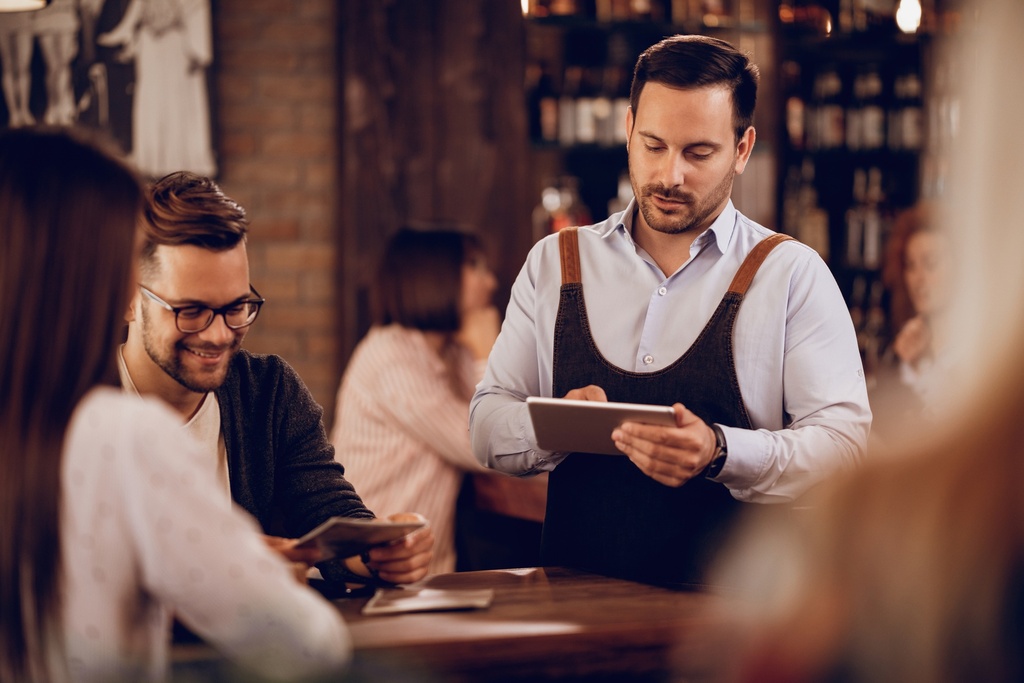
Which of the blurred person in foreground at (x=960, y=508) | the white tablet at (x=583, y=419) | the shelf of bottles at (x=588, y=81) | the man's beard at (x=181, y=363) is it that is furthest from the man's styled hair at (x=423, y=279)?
the blurred person in foreground at (x=960, y=508)

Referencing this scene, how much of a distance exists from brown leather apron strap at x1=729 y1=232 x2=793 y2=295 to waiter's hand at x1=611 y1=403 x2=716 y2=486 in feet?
1.11

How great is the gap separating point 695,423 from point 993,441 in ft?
3.20

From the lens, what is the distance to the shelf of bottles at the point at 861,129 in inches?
184

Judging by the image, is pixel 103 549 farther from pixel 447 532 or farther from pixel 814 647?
pixel 447 532

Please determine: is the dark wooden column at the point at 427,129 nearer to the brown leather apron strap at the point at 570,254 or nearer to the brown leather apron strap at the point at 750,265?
the brown leather apron strap at the point at 570,254

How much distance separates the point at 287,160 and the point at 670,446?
9.20ft

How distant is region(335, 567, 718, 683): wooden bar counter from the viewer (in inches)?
55.3

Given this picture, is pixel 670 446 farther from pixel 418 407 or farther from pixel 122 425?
pixel 418 407

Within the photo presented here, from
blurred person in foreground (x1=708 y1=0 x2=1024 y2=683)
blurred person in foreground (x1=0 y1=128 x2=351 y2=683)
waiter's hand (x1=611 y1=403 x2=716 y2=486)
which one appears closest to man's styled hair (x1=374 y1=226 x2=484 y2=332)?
waiter's hand (x1=611 y1=403 x2=716 y2=486)

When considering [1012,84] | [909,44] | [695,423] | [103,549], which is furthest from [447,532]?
[909,44]

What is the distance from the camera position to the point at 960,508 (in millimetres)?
798

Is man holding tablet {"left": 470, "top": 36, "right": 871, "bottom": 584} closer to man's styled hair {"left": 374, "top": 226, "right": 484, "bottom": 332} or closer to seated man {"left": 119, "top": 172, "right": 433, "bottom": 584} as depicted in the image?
seated man {"left": 119, "top": 172, "right": 433, "bottom": 584}

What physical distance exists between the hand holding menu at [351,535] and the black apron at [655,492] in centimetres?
46

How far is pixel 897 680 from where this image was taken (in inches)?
32.6
